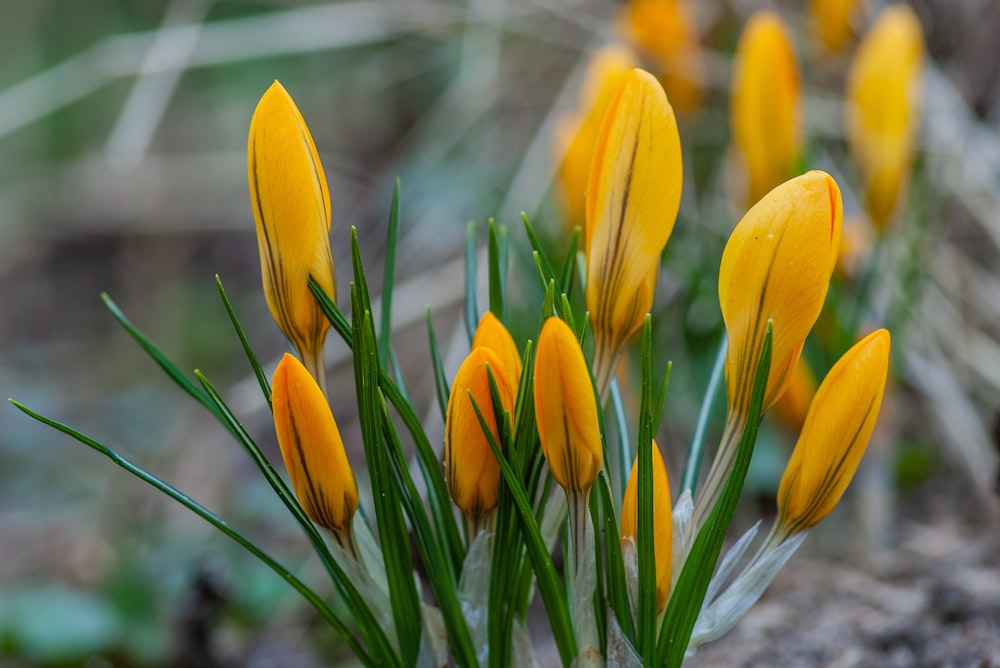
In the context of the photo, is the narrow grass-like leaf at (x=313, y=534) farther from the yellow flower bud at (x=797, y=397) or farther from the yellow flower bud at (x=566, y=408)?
the yellow flower bud at (x=797, y=397)

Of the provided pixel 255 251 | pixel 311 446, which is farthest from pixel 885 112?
pixel 255 251

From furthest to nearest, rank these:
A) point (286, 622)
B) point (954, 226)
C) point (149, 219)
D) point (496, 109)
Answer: point (149, 219), point (496, 109), point (954, 226), point (286, 622)

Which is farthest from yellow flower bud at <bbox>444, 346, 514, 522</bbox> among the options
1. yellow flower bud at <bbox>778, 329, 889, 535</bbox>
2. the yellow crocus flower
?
yellow flower bud at <bbox>778, 329, 889, 535</bbox>

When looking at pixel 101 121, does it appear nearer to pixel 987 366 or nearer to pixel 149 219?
pixel 149 219

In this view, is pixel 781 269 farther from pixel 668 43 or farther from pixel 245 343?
pixel 668 43

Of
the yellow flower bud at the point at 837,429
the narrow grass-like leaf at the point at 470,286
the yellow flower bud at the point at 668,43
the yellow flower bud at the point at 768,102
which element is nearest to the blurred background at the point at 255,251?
the yellow flower bud at the point at 668,43

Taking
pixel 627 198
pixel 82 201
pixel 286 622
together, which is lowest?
pixel 627 198

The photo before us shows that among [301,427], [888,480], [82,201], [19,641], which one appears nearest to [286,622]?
[19,641]

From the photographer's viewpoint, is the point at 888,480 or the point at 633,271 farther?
the point at 888,480
